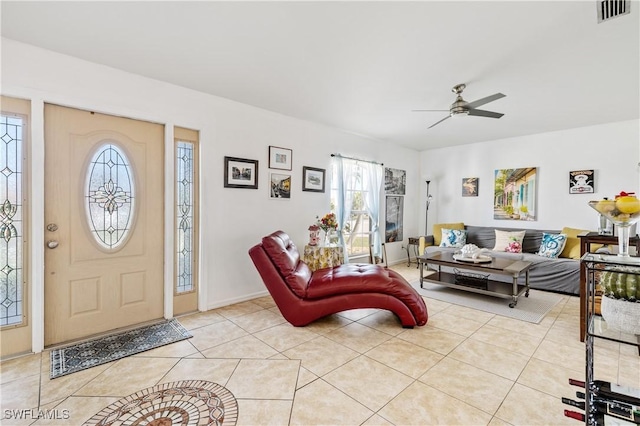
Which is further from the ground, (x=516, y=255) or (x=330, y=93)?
(x=330, y=93)

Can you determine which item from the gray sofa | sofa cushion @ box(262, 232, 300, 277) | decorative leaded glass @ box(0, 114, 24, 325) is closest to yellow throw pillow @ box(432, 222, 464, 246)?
the gray sofa

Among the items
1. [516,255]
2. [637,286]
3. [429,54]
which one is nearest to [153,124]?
[429,54]

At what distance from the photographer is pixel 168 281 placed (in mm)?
3156

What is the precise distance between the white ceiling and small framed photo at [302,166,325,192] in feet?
3.48

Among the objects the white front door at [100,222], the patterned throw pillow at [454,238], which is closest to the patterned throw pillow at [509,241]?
the patterned throw pillow at [454,238]

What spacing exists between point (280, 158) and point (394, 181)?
291 centimetres

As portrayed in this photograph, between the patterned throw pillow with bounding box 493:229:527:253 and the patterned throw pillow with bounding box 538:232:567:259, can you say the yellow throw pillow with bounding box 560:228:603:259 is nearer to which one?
the patterned throw pillow with bounding box 538:232:567:259

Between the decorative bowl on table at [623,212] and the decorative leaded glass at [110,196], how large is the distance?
3.59 m

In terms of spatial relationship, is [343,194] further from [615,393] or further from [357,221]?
[615,393]

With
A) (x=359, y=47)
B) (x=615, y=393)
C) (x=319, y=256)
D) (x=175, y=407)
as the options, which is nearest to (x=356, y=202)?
(x=319, y=256)

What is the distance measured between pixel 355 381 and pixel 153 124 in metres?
3.10

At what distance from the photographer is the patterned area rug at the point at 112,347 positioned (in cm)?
224

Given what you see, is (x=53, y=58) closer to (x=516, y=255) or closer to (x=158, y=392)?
(x=158, y=392)

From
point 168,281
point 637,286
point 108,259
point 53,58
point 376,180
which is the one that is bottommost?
point 168,281
